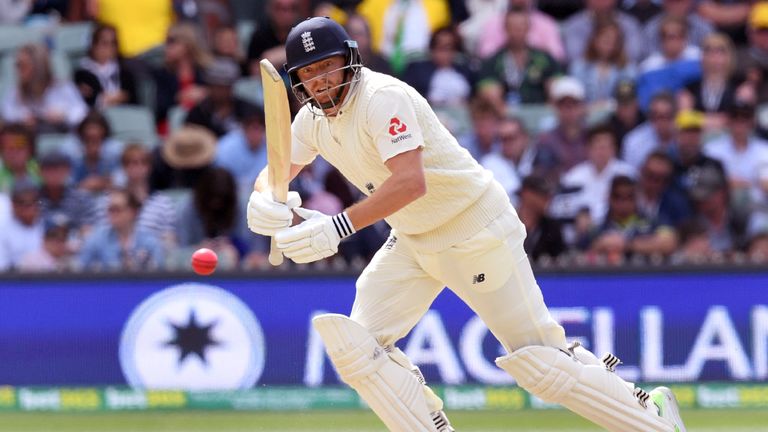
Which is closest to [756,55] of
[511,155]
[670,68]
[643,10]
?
[670,68]

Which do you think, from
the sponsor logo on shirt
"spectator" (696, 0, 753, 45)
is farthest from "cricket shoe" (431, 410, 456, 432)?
"spectator" (696, 0, 753, 45)

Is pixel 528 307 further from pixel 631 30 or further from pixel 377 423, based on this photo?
pixel 631 30

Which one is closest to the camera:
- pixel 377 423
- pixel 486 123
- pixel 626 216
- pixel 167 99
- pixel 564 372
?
pixel 564 372

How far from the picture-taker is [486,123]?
934 cm

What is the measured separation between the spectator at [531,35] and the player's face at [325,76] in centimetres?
536

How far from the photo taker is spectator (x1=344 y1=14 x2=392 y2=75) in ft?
32.1

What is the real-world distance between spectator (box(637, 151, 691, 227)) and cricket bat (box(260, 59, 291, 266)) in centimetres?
443

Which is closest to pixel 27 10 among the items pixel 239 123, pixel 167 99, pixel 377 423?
pixel 167 99

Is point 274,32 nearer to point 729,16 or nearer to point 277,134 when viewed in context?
point 729,16

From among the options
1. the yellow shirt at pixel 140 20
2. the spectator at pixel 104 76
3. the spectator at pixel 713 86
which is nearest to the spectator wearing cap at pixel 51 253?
the spectator at pixel 104 76

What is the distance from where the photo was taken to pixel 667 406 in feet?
18.0

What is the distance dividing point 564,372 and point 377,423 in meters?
2.12

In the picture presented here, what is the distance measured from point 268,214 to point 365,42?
509 cm

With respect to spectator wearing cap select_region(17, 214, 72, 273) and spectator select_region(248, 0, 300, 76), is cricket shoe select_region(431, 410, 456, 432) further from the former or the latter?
spectator select_region(248, 0, 300, 76)
